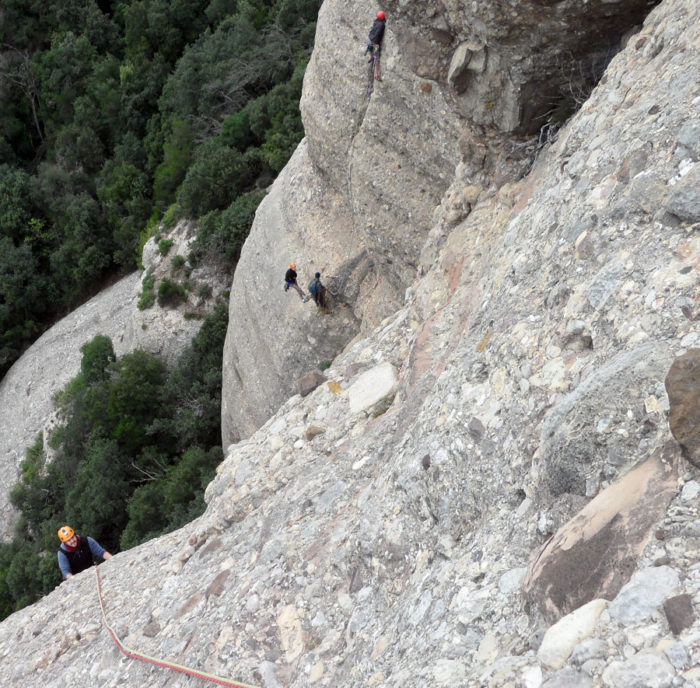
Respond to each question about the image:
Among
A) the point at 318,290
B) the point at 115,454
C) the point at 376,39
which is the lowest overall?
the point at 115,454

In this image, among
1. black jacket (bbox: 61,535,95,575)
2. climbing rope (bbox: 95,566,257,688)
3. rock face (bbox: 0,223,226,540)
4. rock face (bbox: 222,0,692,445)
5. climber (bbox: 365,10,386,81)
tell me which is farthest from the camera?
rock face (bbox: 0,223,226,540)

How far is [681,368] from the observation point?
3590 mm

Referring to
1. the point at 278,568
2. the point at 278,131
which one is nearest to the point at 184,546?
the point at 278,568

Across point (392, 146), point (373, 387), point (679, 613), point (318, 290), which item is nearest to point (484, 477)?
point (679, 613)

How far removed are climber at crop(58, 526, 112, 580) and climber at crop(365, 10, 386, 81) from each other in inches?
395

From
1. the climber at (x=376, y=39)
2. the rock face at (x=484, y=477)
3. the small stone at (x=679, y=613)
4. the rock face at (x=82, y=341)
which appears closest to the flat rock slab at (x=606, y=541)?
the rock face at (x=484, y=477)

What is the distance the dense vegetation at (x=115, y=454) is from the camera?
22547mm

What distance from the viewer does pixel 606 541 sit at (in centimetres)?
370

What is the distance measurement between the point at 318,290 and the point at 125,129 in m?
24.6

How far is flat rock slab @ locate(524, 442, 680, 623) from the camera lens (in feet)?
11.7

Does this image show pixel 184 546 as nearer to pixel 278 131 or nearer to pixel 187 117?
pixel 278 131

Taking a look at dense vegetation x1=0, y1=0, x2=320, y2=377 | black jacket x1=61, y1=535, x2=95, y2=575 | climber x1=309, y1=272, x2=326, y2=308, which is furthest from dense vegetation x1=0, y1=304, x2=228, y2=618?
black jacket x1=61, y1=535, x2=95, y2=575

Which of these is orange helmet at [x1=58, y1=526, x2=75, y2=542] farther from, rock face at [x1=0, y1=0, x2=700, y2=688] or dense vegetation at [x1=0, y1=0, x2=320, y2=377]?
dense vegetation at [x1=0, y1=0, x2=320, y2=377]

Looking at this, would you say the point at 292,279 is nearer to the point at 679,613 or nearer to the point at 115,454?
the point at 115,454
